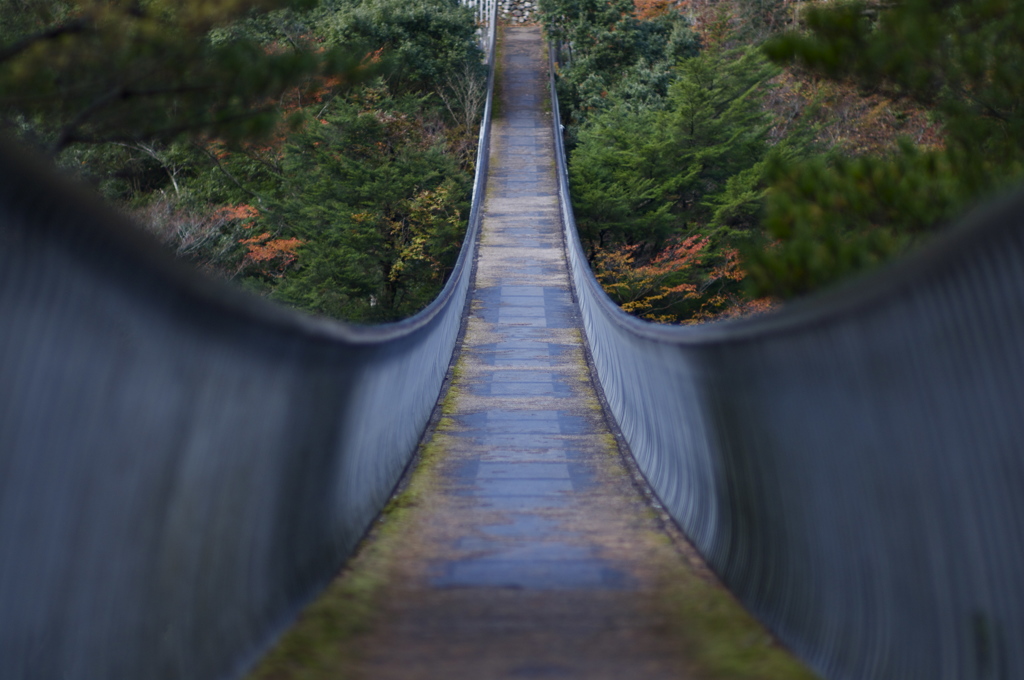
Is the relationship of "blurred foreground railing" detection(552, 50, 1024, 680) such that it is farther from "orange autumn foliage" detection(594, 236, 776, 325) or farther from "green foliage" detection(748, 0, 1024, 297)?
"orange autumn foliage" detection(594, 236, 776, 325)

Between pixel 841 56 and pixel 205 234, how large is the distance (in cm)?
2108

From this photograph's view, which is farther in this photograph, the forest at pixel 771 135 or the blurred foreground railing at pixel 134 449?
the forest at pixel 771 135

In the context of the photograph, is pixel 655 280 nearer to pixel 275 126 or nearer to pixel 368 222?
pixel 368 222

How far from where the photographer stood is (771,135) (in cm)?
2862

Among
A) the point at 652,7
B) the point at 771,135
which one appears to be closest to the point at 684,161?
the point at 771,135

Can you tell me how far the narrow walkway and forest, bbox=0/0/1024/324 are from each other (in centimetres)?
178

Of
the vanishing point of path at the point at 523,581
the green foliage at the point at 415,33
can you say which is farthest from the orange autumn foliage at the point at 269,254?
the vanishing point of path at the point at 523,581

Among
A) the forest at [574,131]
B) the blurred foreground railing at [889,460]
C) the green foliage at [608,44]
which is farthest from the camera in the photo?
the green foliage at [608,44]

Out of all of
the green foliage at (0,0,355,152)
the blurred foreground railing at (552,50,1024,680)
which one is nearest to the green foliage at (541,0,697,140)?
the green foliage at (0,0,355,152)

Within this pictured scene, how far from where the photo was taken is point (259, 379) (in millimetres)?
3521

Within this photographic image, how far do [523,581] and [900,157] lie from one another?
3.59 metres

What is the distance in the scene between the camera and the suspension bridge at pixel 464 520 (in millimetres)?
2252

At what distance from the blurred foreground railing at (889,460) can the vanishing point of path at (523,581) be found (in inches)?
15.4

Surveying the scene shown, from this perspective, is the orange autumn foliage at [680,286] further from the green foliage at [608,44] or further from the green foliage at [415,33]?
the green foliage at [415,33]
